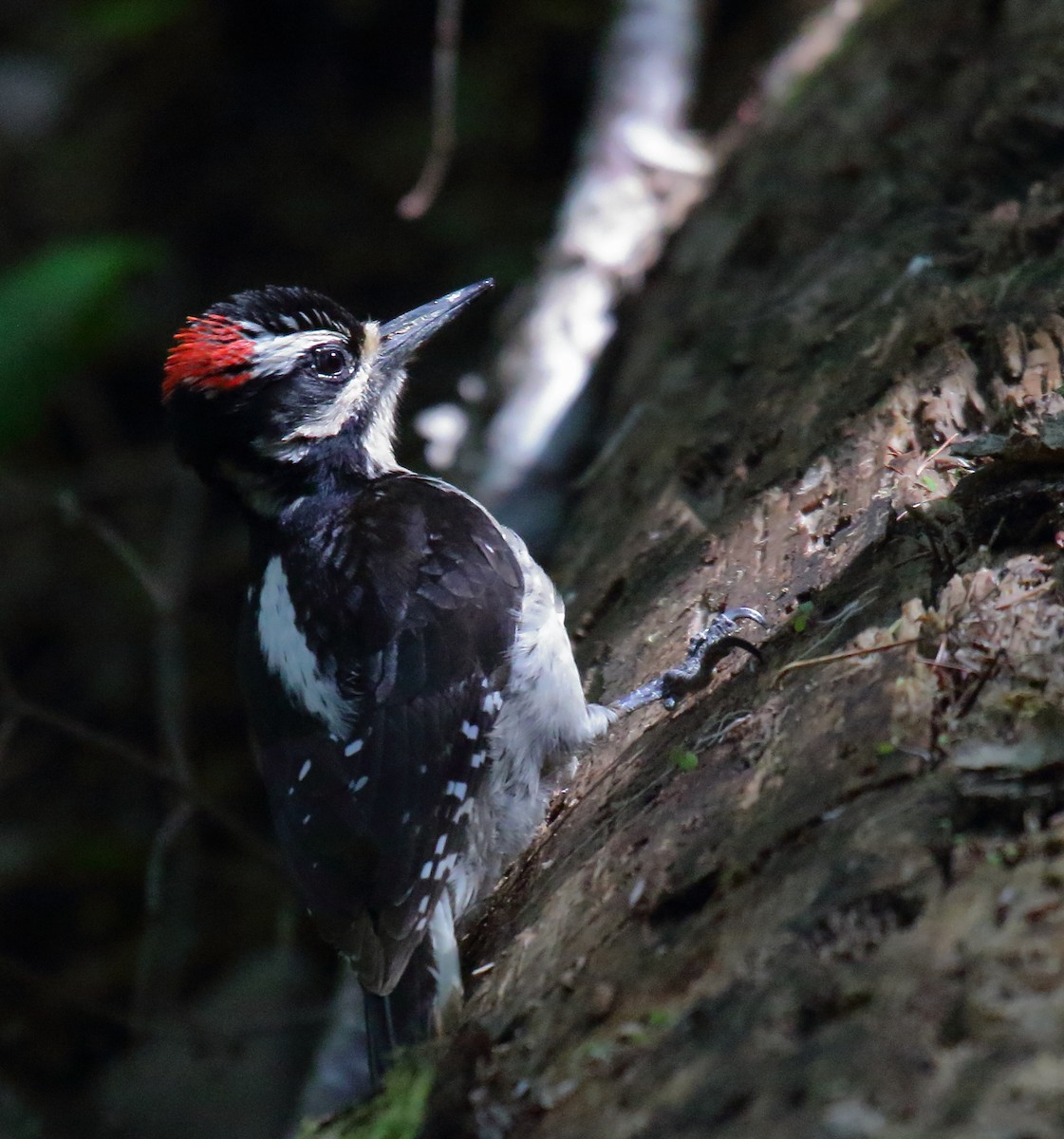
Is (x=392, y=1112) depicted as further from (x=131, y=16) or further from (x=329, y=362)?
(x=131, y=16)

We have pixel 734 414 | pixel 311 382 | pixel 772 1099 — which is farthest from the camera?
pixel 311 382

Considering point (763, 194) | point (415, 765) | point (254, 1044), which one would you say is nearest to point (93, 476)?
point (254, 1044)

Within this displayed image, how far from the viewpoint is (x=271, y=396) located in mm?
4047

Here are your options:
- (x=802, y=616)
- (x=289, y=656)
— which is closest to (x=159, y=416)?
(x=289, y=656)

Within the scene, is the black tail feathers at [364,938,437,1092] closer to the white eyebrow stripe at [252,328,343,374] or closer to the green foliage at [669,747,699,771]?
the green foliage at [669,747,699,771]

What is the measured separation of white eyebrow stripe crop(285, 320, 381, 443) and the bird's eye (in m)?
0.04

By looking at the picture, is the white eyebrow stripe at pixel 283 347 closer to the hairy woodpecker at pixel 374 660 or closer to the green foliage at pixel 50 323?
the hairy woodpecker at pixel 374 660

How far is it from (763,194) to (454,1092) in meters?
3.47

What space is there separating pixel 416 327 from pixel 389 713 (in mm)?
1681

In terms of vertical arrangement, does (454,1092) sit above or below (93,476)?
above

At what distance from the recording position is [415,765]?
3211 millimetres

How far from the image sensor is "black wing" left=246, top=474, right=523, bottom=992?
309 centimetres

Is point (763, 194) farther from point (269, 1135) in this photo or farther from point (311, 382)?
point (269, 1135)

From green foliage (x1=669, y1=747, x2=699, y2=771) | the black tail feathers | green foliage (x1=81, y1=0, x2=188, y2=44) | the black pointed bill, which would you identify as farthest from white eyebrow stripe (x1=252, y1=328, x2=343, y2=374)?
green foliage (x1=81, y1=0, x2=188, y2=44)
